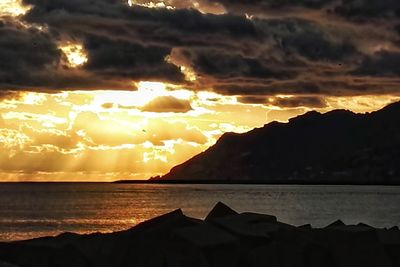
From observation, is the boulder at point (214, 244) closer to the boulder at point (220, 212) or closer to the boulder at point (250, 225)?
the boulder at point (250, 225)

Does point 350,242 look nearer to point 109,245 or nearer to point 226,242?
point 226,242

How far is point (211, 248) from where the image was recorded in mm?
19438

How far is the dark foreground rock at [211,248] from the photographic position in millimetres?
19406

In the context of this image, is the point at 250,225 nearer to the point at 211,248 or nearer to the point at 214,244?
the point at 214,244

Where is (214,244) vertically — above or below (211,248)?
above

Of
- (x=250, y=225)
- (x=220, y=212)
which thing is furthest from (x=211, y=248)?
(x=220, y=212)

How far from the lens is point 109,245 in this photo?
20516 millimetres

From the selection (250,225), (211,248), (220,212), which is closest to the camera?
(211,248)

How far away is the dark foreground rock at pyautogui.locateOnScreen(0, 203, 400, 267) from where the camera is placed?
1941 cm

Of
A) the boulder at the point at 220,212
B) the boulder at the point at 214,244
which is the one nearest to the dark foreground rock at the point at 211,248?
the boulder at the point at 214,244

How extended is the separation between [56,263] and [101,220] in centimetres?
7120

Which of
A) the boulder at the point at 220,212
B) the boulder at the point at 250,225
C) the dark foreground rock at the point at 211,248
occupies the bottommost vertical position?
the dark foreground rock at the point at 211,248

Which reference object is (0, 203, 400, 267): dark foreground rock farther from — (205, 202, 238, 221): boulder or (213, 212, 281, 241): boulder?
(205, 202, 238, 221): boulder

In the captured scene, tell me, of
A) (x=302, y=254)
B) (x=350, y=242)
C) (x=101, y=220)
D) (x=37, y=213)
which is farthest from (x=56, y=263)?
(x=37, y=213)
